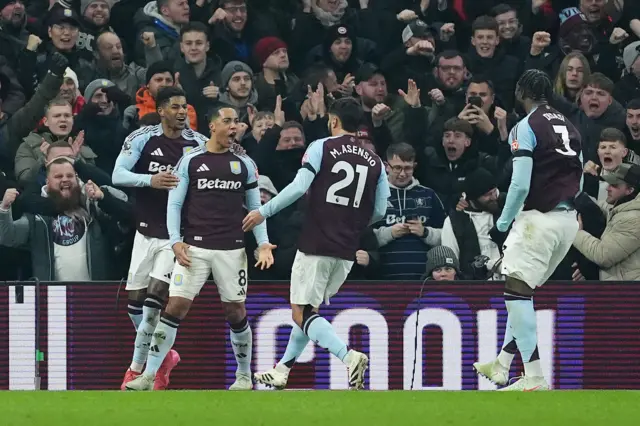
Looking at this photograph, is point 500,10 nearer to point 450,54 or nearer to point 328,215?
point 450,54

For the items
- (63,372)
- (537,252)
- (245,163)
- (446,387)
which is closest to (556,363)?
(446,387)

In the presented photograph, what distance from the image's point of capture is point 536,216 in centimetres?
A: 1253

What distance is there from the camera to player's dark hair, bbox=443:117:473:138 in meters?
16.1

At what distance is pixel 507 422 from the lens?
10.2m

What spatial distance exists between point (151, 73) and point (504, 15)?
4.26 metres

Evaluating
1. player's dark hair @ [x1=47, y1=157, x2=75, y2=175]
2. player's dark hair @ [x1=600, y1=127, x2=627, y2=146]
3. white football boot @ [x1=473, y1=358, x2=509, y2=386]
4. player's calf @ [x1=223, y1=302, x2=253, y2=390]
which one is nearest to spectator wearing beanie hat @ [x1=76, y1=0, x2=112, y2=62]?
player's dark hair @ [x1=47, y1=157, x2=75, y2=175]

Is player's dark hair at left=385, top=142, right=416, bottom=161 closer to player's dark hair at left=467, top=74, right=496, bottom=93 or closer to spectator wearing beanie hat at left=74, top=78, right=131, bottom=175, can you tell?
player's dark hair at left=467, top=74, right=496, bottom=93

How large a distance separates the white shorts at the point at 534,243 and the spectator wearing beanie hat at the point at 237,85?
517 centimetres

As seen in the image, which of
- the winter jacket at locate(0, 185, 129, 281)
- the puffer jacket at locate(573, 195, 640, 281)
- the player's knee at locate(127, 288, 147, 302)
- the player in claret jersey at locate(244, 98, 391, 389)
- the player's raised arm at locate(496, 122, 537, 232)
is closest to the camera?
the player's raised arm at locate(496, 122, 537, 232)

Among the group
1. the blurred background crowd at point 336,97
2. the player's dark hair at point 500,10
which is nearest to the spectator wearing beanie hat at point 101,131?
the blurred background crowd at point 336,97

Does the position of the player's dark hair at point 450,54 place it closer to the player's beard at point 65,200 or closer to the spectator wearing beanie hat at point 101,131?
the spectator wearing beanie hat at point 101,131

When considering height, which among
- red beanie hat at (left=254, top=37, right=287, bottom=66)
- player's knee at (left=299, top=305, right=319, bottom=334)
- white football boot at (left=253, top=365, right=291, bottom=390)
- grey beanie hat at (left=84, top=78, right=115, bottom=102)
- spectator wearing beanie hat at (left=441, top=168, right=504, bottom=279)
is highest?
red beanie hat at (left=254, top=37, right=287, bottom=66)

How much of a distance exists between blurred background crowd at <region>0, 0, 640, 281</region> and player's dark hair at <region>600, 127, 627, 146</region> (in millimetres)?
14

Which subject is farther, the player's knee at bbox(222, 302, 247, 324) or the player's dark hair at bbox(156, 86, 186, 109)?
the player's dark hair at bbox(156, 86, 186, 109)
